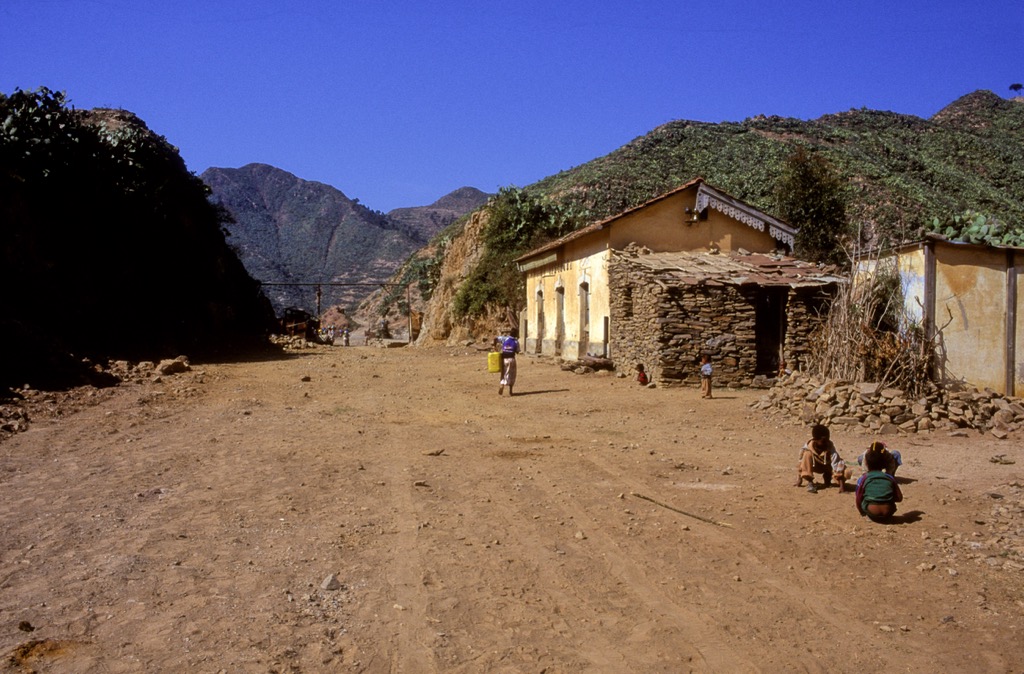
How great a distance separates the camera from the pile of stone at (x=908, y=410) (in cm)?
1092

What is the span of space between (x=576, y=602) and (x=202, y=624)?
6.96ft

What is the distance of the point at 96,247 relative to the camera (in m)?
23.4

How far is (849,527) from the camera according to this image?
6.54 meters

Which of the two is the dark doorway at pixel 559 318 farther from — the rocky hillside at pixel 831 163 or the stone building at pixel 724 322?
the rocky hillside at pixel 831 163

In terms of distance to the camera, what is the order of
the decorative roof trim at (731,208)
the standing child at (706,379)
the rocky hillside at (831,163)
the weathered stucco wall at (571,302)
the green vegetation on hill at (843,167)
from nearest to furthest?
1. the standing child at (706,379)
2. the weathered stucco wall at (571,302)
3. the decorative roof trim at (731,208)
4. the rocky hillside at (831,163)
5. the green vegetation on hill at (843,167)

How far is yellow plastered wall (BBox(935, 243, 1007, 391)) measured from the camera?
12.4 m

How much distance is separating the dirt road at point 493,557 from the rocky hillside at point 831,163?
A: 2437cm

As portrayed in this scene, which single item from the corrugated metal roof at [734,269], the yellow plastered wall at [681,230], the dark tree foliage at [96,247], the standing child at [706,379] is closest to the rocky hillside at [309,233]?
the dark tree foliage at [96,247]

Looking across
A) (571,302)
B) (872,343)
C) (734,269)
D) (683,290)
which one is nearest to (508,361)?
(683,290)

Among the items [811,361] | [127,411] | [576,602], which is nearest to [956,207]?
[811,361]

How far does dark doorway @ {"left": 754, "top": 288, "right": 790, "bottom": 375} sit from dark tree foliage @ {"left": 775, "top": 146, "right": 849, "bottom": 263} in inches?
470

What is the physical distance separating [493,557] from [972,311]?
983 centimetres

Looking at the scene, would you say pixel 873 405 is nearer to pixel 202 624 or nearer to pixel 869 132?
pixel 202 624

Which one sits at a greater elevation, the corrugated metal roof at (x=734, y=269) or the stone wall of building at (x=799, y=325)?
the corrugated metal roof at (x=734, y=269)
